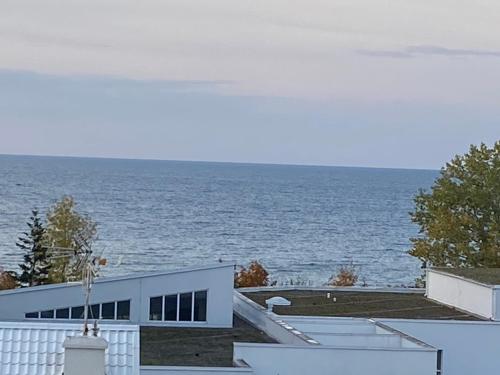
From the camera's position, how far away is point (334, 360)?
25.0m

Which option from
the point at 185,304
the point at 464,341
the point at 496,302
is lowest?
the point at 464,341

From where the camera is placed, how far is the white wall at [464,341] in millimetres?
30312

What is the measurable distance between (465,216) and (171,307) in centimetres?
2646

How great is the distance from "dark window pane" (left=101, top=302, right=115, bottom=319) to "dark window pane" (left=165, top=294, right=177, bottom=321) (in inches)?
58.5

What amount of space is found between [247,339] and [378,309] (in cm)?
644

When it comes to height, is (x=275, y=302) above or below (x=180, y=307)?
above

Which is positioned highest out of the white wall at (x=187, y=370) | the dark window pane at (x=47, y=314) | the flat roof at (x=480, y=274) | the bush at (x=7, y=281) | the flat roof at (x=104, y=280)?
the flat roof at (x=480, y=274)

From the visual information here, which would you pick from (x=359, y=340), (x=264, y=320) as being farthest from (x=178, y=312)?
(x=359, y=340)

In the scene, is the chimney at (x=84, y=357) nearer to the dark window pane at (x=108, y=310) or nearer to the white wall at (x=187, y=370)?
the white wall at (x=187, y=370)

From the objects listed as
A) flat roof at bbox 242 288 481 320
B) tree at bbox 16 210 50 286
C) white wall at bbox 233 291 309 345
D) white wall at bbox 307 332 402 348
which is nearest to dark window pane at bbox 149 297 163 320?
white wall at bbox 233 291 309 345

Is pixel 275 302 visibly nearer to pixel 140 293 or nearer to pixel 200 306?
pixel 200 306

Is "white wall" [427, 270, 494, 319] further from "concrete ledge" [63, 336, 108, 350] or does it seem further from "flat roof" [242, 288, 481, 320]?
"concrete ledge" [63, 336, 108, 350]

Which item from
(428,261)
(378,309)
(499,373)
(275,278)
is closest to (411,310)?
(378,309)

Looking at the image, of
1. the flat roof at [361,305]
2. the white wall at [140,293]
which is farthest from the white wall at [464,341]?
the white wall at [140,293]
